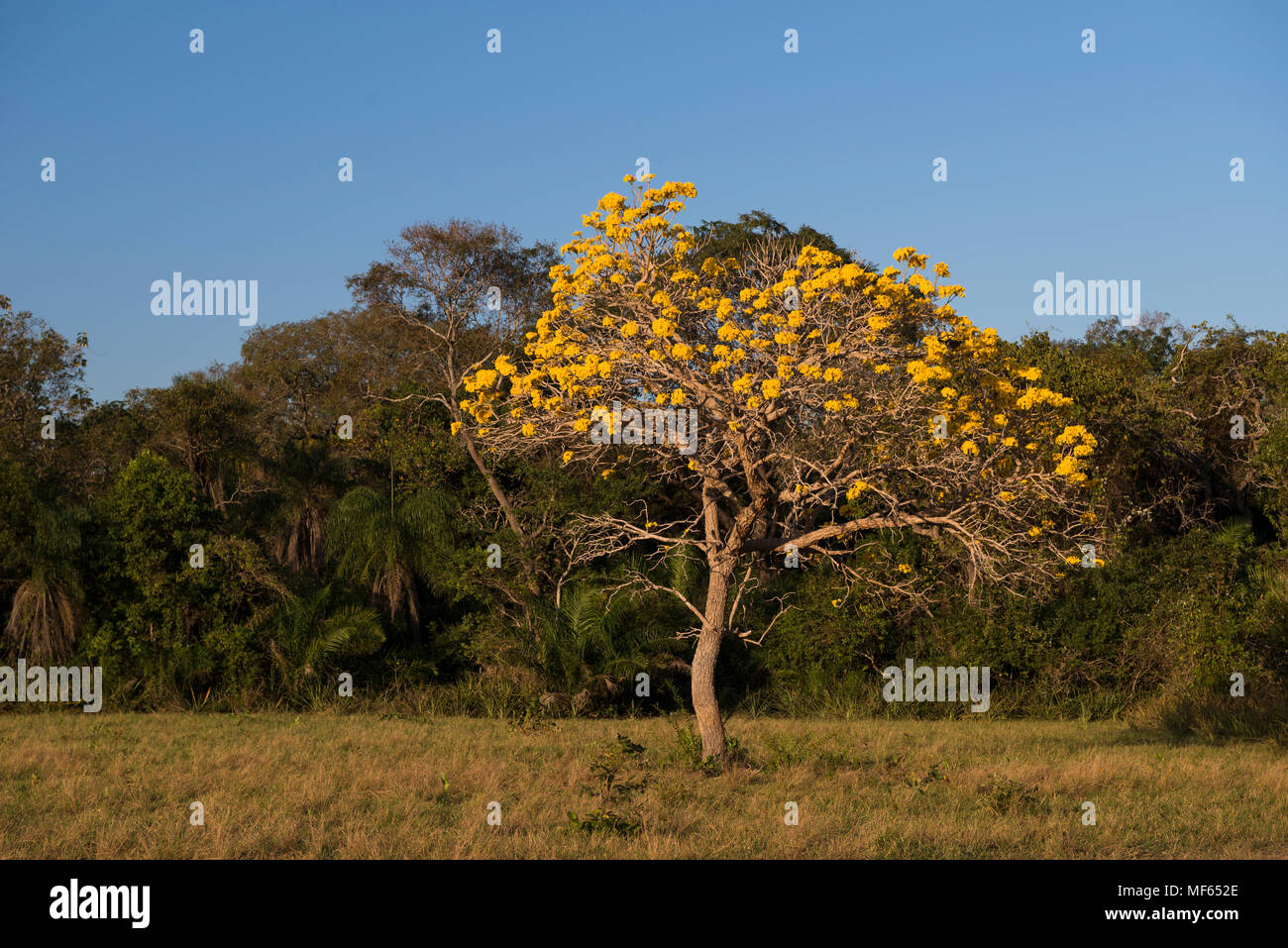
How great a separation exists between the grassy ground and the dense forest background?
9.71ft

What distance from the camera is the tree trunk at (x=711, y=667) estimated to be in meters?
10.3

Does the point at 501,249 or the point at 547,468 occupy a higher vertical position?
the point at 501,249

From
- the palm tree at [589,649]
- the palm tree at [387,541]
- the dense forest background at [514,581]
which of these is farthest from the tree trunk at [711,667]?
the palm tree at [387,541]

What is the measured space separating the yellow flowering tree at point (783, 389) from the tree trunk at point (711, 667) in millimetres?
19

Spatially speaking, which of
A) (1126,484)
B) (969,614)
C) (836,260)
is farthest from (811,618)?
(836,260)

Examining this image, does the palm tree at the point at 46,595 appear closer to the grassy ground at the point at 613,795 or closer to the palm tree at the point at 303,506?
the grassy ground at the point at 613,795

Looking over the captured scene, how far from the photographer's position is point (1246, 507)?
66.7 ft

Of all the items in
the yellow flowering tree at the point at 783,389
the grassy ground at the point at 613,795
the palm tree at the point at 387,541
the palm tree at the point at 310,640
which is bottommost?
the grassy ground at the point at 613,795

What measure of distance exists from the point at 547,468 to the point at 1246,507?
1239 cm

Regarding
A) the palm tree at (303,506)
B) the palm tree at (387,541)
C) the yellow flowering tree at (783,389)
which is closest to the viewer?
the yellow flowering tree at (783,389)

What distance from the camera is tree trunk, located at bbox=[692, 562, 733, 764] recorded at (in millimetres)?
10289

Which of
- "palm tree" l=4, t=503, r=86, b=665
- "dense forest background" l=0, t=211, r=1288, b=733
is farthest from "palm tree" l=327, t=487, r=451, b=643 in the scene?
"palm tree" l=4, t=503, r=86, b=665
